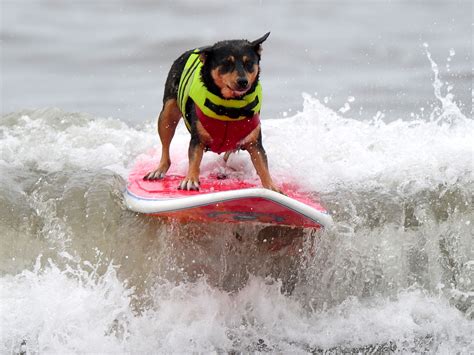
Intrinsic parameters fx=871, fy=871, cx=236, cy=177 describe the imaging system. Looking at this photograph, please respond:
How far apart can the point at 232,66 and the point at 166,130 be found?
99 cm

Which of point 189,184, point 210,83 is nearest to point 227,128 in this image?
point 210,83

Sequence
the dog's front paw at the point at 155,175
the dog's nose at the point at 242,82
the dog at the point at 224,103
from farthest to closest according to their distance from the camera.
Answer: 1. the dog's front paw at the point at 155,175
2. the dog at the point at 224,103
3. the dog's nose at the point at 242,82

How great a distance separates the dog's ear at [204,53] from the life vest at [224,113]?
0.14 ft

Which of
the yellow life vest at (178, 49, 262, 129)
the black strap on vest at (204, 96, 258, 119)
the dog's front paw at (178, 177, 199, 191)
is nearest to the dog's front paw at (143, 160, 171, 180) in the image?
the dog's front paw at (178, 177, 199, 191)

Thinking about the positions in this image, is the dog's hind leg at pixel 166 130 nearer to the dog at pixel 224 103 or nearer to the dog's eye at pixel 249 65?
the dog at pixel 224 103

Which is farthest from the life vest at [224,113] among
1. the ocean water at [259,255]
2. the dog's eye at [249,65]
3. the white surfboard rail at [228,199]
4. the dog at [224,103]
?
the ocean water at [259,255]

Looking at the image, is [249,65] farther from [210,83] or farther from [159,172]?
[159,172]

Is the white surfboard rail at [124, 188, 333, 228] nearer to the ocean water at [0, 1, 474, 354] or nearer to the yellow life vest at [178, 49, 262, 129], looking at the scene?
the ocean water at [0, 1, 474, 354]

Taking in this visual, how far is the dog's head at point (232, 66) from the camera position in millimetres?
4379

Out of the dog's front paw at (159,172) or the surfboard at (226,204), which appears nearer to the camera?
the surfboard at (226,204)

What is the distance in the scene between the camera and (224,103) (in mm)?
4574

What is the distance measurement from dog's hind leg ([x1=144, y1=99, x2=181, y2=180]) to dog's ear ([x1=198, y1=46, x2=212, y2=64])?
2.24 ft

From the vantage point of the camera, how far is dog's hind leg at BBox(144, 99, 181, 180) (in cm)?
520

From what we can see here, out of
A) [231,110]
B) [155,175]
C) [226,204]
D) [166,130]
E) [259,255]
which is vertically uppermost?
[231,110]
